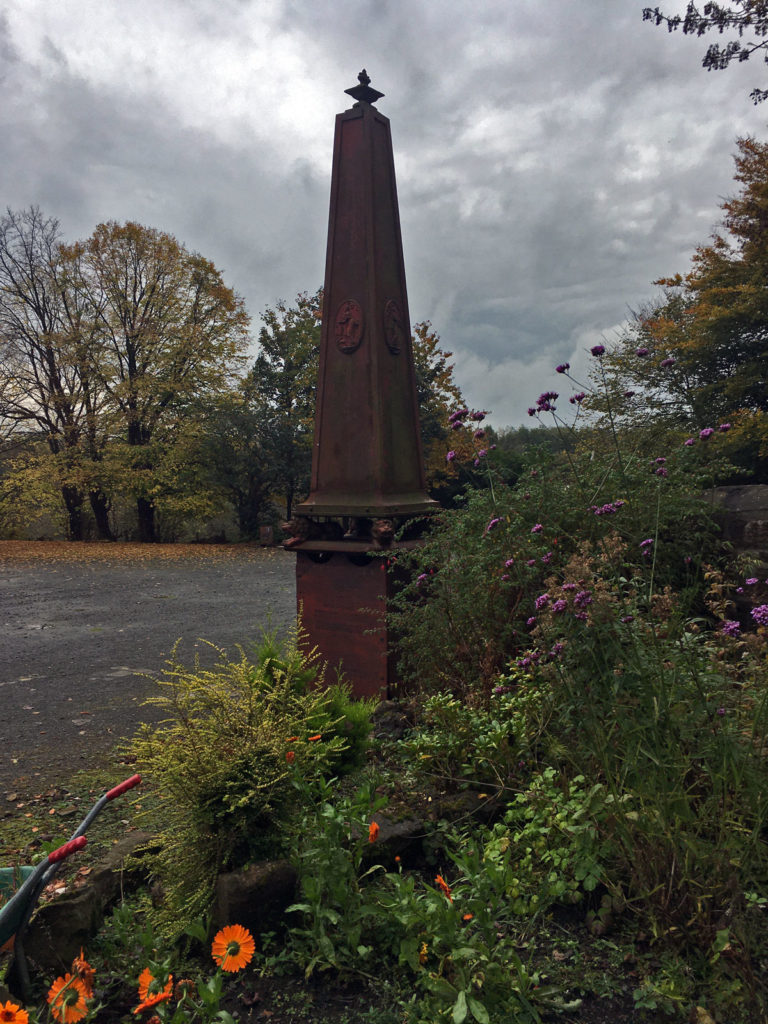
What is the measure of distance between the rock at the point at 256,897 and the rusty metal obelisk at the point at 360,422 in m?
2.45

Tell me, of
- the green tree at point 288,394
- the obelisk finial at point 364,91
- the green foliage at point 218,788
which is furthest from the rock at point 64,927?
the green tree at point 288,394

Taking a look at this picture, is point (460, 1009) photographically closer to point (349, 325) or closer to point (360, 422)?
point (360, 422)

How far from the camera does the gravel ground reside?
4.34 m

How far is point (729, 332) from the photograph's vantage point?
1494cm

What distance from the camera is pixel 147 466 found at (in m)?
20.4

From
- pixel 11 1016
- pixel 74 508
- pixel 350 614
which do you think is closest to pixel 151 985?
pixel 11 1016

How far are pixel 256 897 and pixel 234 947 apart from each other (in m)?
0.28

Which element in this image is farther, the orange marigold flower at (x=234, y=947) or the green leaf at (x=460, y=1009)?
the orange marigold flower at (x=234, y=947)

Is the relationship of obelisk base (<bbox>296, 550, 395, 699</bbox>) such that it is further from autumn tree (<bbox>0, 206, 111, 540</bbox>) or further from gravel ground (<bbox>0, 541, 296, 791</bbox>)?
autumn tree (<bbox>0, 206, 111, 540</bbox>)

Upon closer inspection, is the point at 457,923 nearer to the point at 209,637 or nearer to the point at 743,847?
the point at 743,847

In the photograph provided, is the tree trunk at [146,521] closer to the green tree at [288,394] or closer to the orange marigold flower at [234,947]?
the green tree at [288,394]

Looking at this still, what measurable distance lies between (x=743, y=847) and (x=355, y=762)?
1535 mm

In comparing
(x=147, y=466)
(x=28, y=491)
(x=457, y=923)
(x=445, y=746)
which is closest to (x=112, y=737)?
(x=445, y=746)

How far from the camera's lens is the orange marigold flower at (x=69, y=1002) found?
4.85 feet
